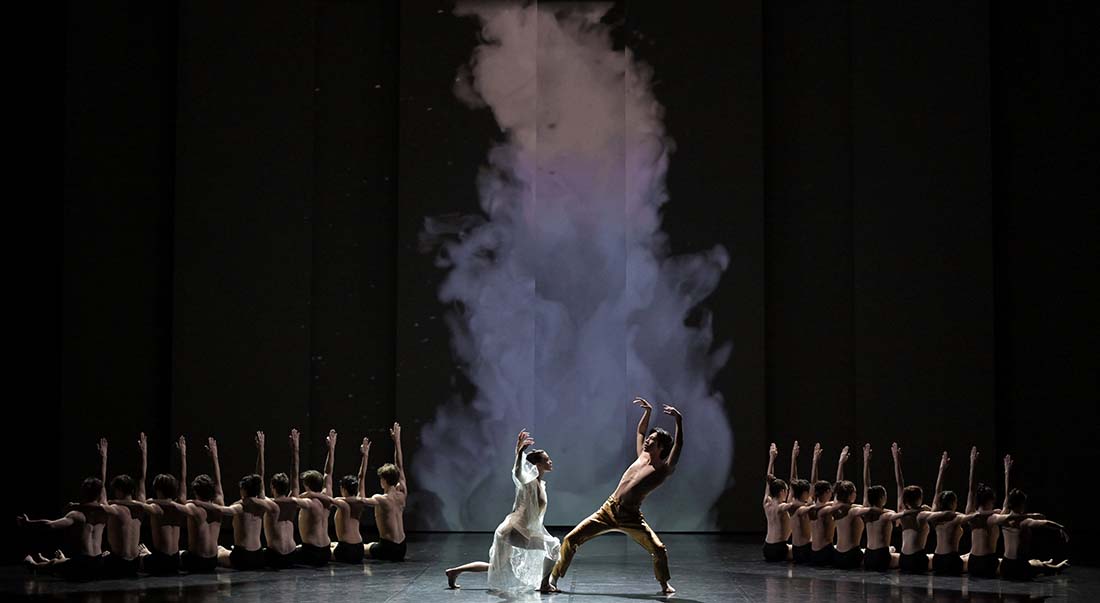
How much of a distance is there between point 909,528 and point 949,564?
375 millimetres

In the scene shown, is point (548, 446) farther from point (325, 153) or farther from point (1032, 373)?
point (1032, 373)

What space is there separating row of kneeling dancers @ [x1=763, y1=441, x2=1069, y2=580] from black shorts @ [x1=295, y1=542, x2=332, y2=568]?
3.49m

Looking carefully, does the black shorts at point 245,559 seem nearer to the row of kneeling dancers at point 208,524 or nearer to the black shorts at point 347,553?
the row of kneeling dancers at point 208,524

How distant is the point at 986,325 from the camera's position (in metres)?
11.6

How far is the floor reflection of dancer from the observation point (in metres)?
7.64

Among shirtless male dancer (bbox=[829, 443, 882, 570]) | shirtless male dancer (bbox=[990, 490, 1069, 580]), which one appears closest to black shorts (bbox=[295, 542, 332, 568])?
shirtless male dancer (bbox=[829, 443, 882, 570])

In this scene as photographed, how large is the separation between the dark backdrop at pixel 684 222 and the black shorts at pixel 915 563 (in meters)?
2.89

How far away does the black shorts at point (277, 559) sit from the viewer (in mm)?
8703

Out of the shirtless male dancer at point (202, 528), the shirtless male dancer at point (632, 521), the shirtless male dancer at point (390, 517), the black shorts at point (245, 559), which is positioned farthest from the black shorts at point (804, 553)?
the shirtless male dancer at point (202, 528)

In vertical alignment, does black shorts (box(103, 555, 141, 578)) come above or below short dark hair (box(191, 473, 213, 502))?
below

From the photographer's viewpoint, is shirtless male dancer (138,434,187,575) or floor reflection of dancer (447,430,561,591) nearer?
floor reflection of dancer (447,430,561,591)

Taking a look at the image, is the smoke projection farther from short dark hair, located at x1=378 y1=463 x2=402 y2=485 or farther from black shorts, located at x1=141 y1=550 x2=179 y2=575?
black shorts, located at x1=141 y1=550 x2=179 y2=575

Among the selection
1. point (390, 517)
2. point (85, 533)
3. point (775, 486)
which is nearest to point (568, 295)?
point (775, 486)

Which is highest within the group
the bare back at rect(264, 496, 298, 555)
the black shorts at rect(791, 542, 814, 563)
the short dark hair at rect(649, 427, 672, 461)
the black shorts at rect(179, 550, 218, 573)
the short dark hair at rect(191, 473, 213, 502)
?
the short dark hair at rect(649, 427, 672, 461)
